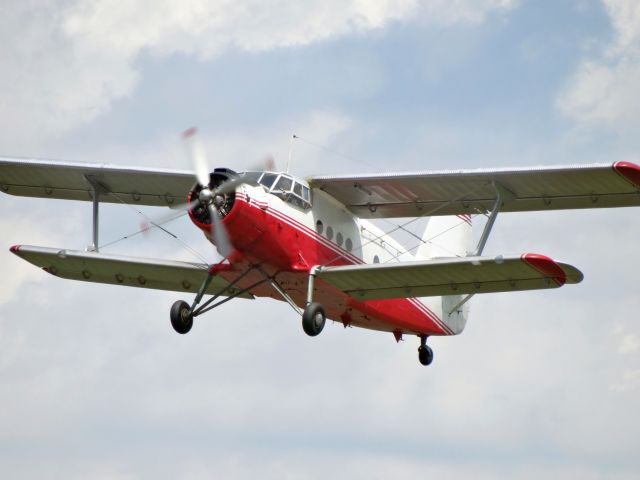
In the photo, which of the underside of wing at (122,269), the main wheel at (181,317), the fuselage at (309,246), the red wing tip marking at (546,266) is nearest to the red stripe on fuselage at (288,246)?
the fuselage at (309,246)

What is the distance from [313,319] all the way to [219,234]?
2367mm

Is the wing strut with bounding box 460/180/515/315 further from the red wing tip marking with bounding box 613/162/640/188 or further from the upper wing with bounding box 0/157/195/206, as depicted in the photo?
the upper wing with bounding box 0/157/195/206

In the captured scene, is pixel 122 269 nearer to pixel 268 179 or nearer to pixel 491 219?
pixel 268 179

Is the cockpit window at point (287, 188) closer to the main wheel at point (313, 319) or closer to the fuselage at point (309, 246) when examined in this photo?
the fuselage at point (309, 246)

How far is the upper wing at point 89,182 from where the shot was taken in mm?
29172

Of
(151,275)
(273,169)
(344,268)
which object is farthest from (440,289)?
(151,275)

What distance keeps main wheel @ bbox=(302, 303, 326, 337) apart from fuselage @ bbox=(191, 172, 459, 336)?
1.07 meters

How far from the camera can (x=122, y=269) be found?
91.9ft

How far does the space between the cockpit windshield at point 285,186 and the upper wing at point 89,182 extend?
3.18 meters

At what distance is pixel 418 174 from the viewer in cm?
2705

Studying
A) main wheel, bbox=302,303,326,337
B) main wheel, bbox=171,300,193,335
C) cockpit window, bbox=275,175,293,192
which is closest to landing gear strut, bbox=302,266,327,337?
main wheel, bbox=302,303,326,337

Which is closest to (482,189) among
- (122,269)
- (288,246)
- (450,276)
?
(450,276)

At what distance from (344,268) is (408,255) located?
540 centimetres

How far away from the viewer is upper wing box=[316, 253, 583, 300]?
25019 millimetres
